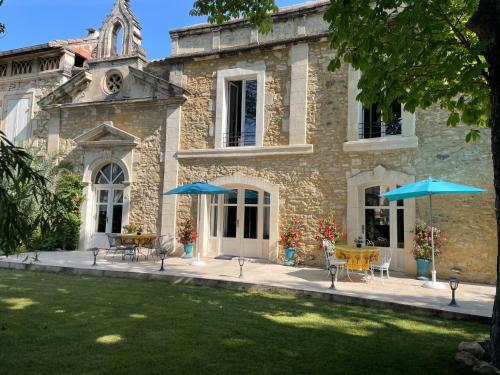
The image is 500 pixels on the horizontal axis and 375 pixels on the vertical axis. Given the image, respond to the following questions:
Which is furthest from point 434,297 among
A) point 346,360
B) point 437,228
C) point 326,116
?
point 326,116

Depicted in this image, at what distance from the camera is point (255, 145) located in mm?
10258

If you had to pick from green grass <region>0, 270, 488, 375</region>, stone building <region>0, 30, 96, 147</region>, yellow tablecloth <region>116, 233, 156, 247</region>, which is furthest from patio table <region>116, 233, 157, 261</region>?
stone building <region>0, 30, 96, 147</region>

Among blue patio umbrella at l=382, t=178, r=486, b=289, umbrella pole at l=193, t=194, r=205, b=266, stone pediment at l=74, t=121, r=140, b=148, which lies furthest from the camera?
stone pediment at l=74, t=121, r=140, b=148

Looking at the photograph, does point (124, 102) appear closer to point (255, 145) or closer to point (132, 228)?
point (132, 228)

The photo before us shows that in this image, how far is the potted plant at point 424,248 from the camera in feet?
26.0

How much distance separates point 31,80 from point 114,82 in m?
3.40

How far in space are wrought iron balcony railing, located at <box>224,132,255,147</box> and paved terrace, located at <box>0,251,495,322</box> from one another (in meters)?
3.23

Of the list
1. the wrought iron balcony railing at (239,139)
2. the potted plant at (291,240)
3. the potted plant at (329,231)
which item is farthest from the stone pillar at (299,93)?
the potted plant at (291,240)

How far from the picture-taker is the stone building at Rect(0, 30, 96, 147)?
42.5ft

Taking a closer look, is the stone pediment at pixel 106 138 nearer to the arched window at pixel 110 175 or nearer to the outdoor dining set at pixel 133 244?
the arched window at pixel 110 175

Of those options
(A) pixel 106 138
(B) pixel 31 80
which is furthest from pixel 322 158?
(B) pixel 31 80

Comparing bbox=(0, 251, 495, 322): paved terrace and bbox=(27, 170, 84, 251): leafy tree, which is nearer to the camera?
bbox=(0, 251, 495, 322): paved terrace

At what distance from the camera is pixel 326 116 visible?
953cm

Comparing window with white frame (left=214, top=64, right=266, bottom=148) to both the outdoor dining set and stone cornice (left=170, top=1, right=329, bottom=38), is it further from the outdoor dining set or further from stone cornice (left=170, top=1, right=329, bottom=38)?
the outdoor dining set
